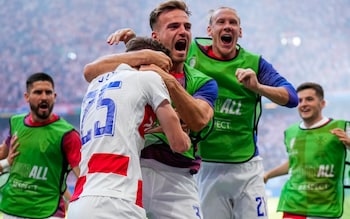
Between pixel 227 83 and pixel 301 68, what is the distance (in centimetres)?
1006

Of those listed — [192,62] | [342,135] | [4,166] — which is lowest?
[4,166]

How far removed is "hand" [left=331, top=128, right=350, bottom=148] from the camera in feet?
17.0

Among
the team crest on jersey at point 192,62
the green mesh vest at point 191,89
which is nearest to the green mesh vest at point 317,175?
the team crest on jersey at point 192,62

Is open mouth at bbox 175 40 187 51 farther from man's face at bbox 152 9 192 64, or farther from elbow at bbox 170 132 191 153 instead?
elbow at bbox 170 132 191 153

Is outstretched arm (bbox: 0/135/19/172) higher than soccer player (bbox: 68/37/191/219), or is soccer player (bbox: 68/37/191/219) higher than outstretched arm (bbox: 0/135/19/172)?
soccer player (bbox: 68/37/191/219)

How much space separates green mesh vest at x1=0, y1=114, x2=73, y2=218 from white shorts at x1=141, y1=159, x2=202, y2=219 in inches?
87.8

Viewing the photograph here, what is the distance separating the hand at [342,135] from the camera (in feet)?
17.0

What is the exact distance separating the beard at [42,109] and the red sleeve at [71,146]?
28cm

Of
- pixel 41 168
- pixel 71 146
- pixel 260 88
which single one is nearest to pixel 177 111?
pixel 260 88

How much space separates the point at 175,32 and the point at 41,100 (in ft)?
7.67

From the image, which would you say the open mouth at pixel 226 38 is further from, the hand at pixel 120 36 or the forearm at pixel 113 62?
the forearm at pixel 113 62

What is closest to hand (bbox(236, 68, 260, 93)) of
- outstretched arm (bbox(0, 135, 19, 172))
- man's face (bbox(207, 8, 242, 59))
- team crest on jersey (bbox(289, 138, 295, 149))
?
man's face (bbox(207, 8, 242, 59))

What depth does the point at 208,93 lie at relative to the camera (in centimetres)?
316

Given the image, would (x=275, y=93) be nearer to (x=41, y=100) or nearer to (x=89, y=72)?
(x=89, y=72)
